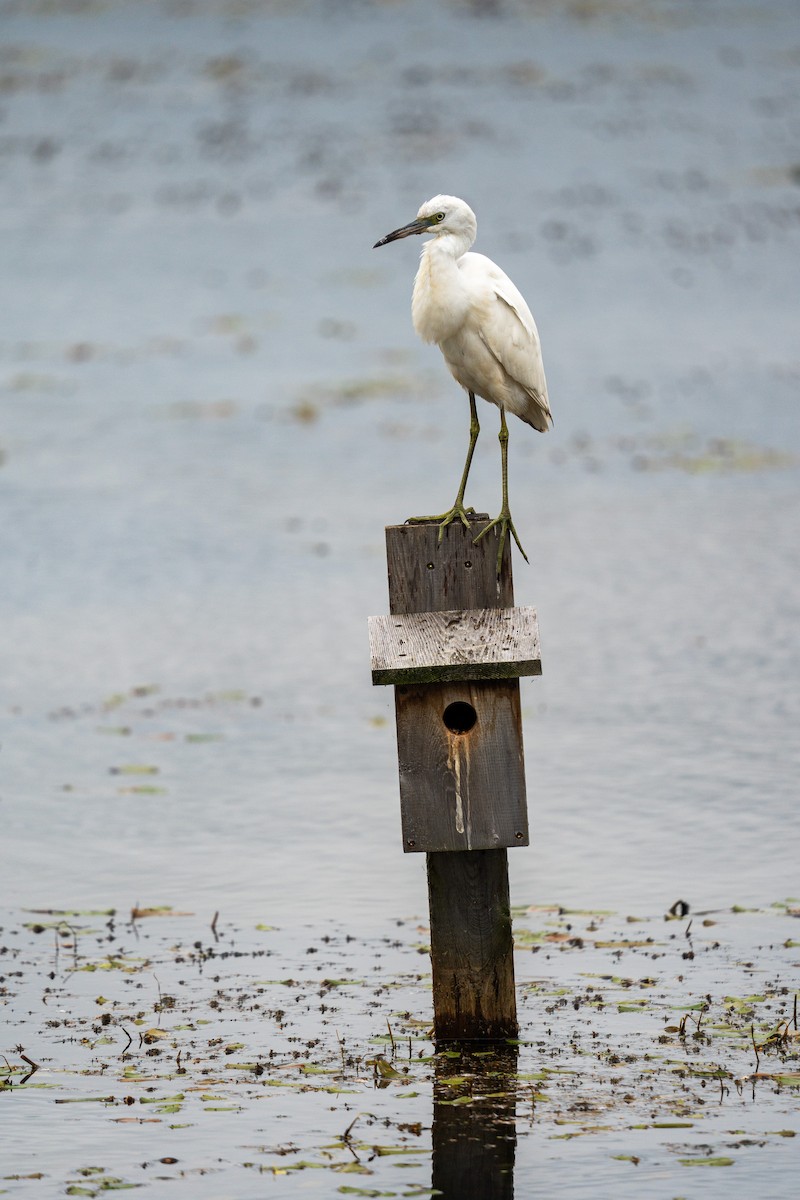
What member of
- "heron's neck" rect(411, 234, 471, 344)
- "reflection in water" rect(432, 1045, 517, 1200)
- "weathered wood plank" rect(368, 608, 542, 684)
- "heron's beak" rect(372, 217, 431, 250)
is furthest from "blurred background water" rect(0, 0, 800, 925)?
"heron's beak" rect(372, 217, 431, 250)

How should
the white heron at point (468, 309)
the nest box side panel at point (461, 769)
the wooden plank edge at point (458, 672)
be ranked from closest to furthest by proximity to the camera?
1. the wooden plank edge at point (458, 672)
2. the nest box side panel at point (461, 769)
3. the white heron at point (468, 309)

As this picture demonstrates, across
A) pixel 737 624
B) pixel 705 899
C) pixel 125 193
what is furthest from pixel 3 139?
pixel 705 899

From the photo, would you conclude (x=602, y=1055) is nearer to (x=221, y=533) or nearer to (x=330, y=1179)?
(x=330, y=1179)

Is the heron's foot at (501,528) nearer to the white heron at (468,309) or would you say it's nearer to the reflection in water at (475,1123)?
the white heron at (468,309)

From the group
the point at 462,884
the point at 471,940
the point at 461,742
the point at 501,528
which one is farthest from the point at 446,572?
the point at 471,940

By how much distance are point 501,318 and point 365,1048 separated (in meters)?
2.74

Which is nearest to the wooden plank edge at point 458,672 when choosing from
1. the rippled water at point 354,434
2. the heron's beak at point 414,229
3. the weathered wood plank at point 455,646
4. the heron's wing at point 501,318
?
the weathered wood plank at point 455,646

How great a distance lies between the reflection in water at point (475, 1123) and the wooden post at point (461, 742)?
8.7 inches

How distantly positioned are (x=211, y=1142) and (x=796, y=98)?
148ft

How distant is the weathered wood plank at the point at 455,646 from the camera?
21.1ft

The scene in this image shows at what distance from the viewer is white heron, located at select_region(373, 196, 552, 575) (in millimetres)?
7344

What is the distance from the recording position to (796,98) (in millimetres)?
47781

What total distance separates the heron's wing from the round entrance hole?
153cm

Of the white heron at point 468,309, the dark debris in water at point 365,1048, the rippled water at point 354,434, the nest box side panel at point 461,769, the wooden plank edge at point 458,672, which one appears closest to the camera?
the dark debris in water at point 365,1048
